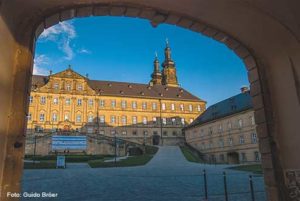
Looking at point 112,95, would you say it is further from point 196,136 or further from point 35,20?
point 35,20

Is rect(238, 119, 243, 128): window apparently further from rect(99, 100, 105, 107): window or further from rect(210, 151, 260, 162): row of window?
rect(99, 100, 105, 107): window

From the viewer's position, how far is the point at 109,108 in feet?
220

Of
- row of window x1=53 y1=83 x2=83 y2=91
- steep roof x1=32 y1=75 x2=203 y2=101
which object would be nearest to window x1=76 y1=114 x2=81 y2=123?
row of window x1=53 y1=83 x2=83 y2=91

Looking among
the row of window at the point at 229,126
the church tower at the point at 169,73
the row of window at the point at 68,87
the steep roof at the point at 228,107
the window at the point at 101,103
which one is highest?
the church tower at the point at 169,73

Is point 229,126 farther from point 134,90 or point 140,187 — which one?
point 140,187

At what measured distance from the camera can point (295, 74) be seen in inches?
220

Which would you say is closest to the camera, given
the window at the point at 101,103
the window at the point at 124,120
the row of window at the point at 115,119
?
the row of window at the point at 115,119

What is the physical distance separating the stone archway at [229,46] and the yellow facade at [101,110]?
5471cm

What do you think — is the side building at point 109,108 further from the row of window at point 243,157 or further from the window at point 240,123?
the window at point 240,123

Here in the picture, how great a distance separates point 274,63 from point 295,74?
2.23 feet

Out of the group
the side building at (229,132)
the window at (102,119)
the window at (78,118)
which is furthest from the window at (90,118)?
the side building at (229,132)

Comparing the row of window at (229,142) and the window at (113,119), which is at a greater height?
the window at (113,119)

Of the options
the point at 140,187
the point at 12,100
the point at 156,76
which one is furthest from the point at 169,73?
the point at 12,100

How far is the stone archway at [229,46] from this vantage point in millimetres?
4551
